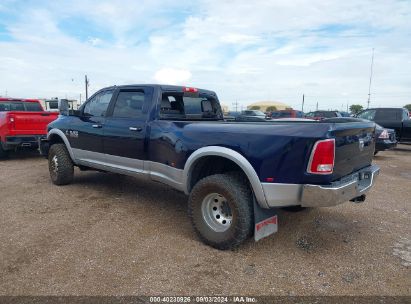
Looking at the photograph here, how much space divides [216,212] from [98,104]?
2.98 m

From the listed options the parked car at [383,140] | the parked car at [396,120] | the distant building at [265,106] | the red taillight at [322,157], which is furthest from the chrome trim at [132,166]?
the distant building at [265,106]

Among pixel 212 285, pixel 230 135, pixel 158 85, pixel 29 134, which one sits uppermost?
pixel 158 85

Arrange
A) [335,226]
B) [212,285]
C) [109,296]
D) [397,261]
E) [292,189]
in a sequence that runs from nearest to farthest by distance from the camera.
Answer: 1. [109,296]
2. [212,285]
3. [292,189]
4. [397,261]
5. [335,226]

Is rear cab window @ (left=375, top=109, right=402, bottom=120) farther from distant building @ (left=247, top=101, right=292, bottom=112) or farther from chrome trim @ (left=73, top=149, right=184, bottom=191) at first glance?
distant building @ (left=247, top=101, right=292, bottom=112)

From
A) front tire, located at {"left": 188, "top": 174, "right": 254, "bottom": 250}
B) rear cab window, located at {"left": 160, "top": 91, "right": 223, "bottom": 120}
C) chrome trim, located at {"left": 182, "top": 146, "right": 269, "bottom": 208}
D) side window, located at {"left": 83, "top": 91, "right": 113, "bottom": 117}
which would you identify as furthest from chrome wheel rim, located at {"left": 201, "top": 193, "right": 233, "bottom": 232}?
side window, located at {"left": 83, "top": 91, "right": 113, "bottom": 117}

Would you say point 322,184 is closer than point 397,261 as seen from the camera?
Yes

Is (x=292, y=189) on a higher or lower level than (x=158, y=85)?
lower

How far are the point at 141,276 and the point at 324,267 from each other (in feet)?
5.83

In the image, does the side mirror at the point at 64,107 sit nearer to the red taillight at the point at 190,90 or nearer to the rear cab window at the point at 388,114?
the red taillight at the point at 190,90

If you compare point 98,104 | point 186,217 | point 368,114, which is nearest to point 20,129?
point 98,104

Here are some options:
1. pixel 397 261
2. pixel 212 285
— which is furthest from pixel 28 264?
pixel 397 261

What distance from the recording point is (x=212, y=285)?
3127mm

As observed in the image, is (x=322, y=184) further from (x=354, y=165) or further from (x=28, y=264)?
(x=28, y=264)

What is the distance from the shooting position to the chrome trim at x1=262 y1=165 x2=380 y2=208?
10.6 feet
